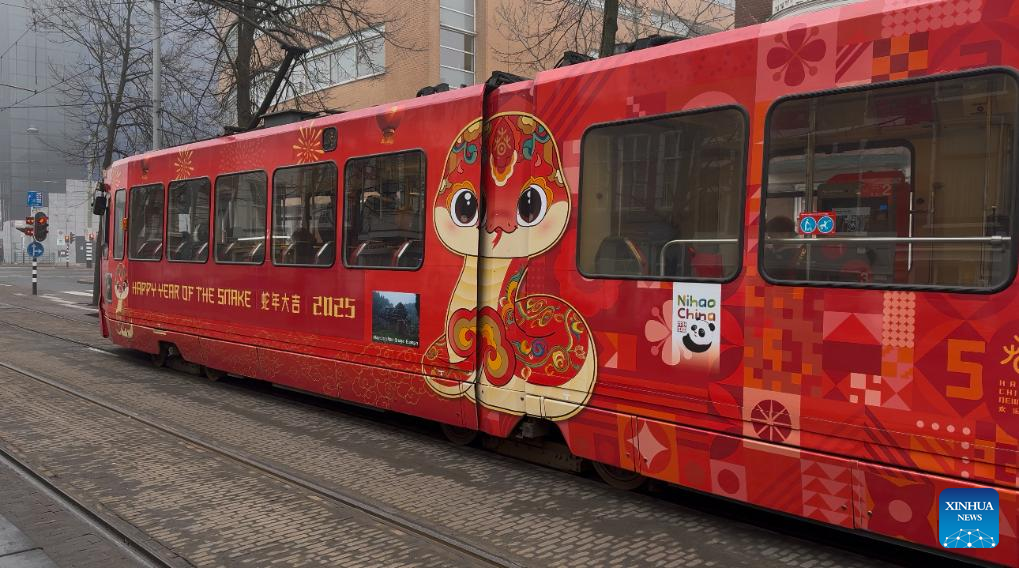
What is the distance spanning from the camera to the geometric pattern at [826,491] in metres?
3.82

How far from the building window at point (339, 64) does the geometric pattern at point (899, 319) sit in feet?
34.5

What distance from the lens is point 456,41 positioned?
25.8 meters

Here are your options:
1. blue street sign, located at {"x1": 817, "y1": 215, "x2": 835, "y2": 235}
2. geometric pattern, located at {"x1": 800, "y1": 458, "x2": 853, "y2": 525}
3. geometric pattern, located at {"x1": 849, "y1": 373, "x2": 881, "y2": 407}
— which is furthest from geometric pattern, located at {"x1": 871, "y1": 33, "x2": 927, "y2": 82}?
geometric pattern, located at {"x1": 800, "y1": 458, "x2": 853, "y2": 525}

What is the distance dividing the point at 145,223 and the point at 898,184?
31.8ft

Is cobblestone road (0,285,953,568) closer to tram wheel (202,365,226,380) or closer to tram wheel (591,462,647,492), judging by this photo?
tram wheel (591,462,647,492)

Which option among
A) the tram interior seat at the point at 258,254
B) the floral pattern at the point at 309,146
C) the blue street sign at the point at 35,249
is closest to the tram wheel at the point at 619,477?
the floral pattern at the point at 309,146

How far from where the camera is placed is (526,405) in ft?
17.8

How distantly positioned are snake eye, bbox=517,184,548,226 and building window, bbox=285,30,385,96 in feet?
26.3

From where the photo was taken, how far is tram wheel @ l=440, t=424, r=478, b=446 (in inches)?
252

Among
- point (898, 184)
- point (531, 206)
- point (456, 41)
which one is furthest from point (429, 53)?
point (898, 184)

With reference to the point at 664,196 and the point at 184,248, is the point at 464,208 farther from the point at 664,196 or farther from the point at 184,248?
the point at 184,248

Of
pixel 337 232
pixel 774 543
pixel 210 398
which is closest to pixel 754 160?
pixel 774 543

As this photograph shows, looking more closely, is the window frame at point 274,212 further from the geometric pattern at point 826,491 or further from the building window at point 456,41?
the building window at point 456,41

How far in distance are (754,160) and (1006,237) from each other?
1.28m
